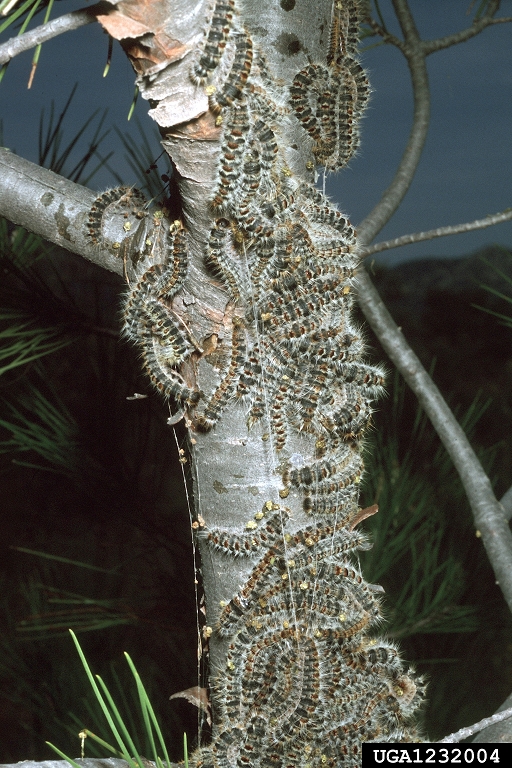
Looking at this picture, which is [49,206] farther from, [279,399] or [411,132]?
[411,132]

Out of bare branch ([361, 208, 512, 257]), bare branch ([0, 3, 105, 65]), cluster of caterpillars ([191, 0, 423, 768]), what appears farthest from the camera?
bare branch ([361, 208, 512, 257])

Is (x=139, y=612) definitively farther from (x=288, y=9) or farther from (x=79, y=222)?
(x=288, y=9)

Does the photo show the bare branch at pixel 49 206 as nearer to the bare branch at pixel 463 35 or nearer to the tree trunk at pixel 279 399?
the tree trunk at pixel 279 399

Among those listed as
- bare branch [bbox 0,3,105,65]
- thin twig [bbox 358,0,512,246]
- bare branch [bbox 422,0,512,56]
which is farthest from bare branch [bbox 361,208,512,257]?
bare branch [bbox 0,3,105,65]

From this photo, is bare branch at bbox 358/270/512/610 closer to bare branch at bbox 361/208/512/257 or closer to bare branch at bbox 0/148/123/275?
bare branch at bbox 361/208/512/257

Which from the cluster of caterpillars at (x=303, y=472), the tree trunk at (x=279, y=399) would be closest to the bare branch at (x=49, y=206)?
the tree trunk at (x=279, y=399)

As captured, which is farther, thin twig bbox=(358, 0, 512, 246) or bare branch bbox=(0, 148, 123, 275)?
thin twig bbox=(358, 0, 512, 246)

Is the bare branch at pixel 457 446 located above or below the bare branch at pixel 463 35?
below
